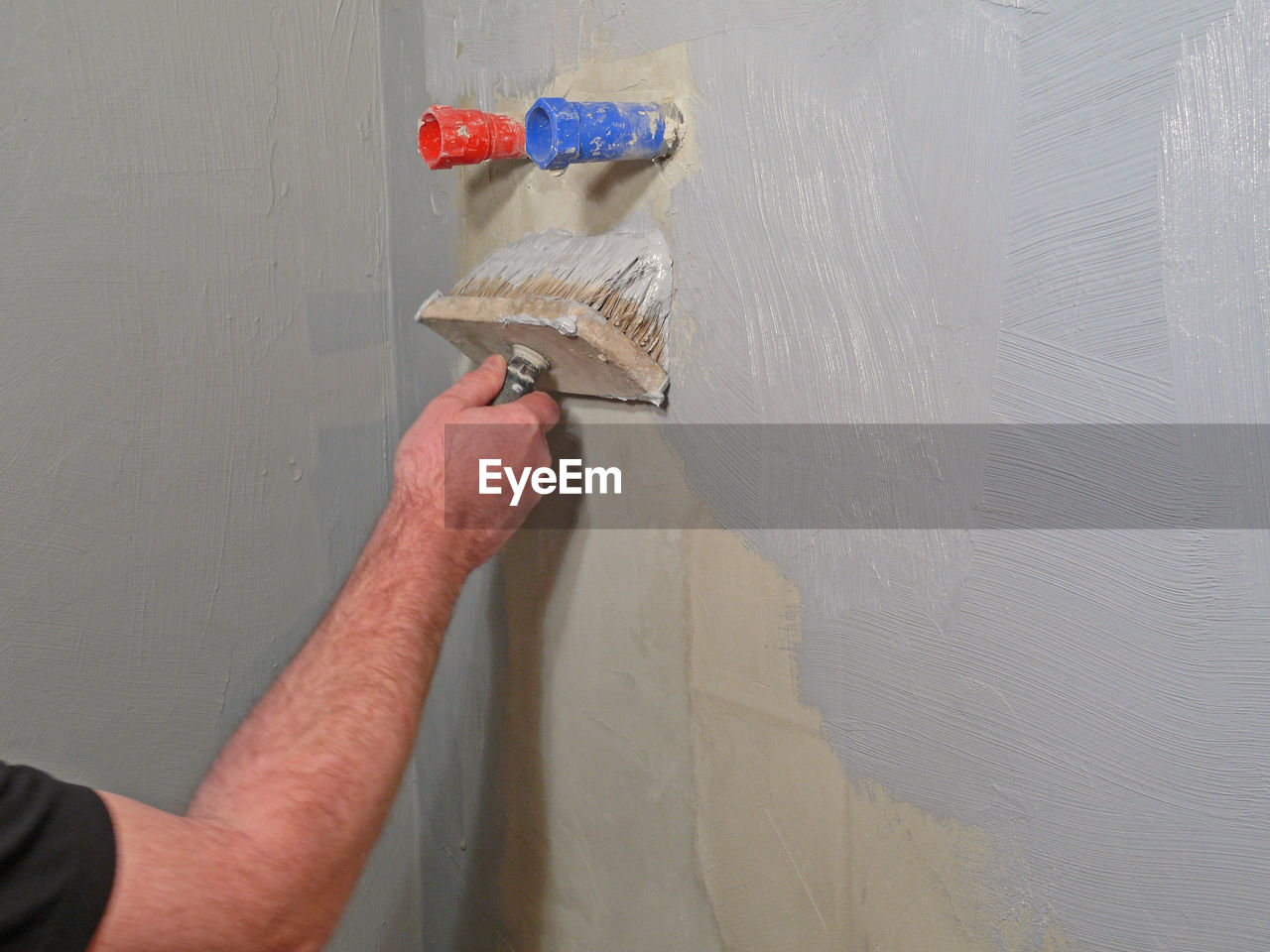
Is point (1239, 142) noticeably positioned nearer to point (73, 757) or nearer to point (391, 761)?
point (391, 761)

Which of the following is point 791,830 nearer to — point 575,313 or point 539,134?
point 575,313

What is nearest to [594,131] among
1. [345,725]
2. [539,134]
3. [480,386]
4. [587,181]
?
[539,134]

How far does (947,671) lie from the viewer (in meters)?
0.59

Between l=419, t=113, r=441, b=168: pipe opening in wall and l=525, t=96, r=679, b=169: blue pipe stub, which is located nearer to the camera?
l=525, t=96, r=679, b=169: blue pipe stub

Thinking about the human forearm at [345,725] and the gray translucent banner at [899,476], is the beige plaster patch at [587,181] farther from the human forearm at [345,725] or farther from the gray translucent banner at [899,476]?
the human forearm at [345,725]

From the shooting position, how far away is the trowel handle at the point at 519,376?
2.72 ft

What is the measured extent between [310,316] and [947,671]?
0.83 meters

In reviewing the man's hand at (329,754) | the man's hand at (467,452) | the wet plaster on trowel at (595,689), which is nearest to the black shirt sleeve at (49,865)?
the man's hand at (329,754)

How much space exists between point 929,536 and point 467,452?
416 millimetres

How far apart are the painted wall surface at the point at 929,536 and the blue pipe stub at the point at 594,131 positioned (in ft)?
0.12

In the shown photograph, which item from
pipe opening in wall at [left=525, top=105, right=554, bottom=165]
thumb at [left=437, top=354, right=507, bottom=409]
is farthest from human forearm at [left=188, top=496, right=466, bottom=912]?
pipe opening in wall at [left=525, top=105, right=554, bottom=165]

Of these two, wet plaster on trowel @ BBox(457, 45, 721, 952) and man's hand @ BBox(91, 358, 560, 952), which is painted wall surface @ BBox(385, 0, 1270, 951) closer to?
wet plaster on trowel @ BBox(457, 45, 721, 952)

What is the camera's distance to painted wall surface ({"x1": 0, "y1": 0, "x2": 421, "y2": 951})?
2.84ft

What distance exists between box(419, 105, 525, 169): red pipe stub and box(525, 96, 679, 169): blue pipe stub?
12cm
